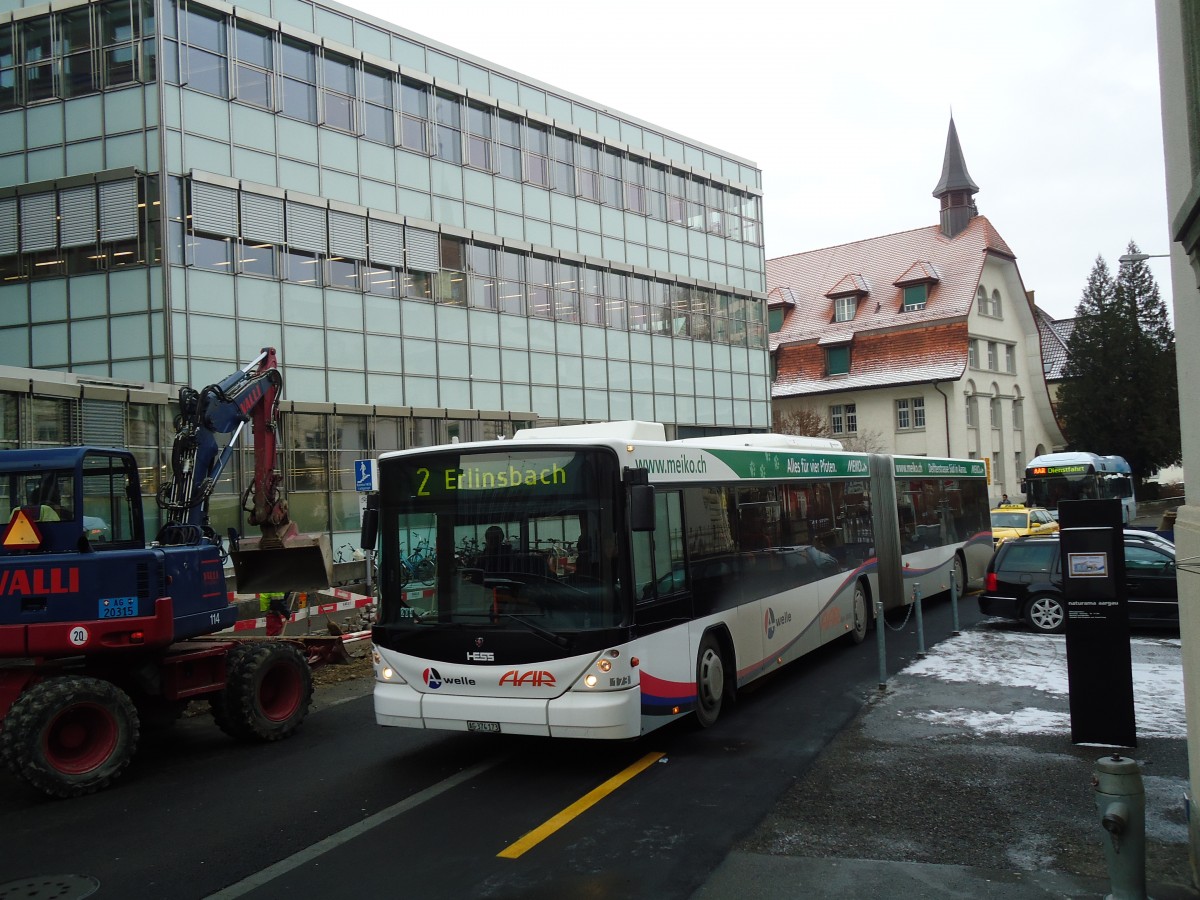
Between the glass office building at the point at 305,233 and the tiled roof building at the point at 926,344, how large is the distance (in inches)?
927

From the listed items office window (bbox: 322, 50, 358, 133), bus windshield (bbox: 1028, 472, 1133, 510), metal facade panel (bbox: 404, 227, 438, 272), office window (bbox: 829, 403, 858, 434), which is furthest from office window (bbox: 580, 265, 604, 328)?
office window (bbox: 829, 403, 858, 434)

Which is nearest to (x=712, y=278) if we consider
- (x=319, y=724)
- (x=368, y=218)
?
(x=368, y=218)

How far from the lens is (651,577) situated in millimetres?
9047

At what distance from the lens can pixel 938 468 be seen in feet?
66.6

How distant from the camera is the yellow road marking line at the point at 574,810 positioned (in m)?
6.84

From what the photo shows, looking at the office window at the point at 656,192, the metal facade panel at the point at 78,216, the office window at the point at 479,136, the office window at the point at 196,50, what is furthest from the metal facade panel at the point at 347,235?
the office window at the point at 656,192

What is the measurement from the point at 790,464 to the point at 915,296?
150ft

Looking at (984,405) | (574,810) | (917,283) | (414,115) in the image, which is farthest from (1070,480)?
(574,810)

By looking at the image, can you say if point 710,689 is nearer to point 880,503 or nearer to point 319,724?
point 319,724

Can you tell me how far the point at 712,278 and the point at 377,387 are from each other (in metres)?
16.7

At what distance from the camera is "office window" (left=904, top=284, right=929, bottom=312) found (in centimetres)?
5544

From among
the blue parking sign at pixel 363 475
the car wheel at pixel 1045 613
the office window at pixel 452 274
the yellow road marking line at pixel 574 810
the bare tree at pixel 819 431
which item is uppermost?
the office window at pixel 452 274

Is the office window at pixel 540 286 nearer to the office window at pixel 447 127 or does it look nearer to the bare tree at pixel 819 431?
the office window at pixel 447 127

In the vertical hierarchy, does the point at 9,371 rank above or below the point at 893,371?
below
